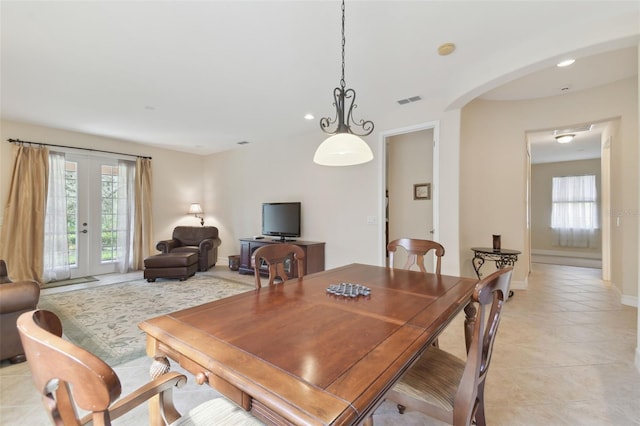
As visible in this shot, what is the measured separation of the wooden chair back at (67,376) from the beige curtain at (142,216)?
5.91m

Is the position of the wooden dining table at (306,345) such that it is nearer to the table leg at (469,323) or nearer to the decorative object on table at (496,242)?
the table leg at (469,323)

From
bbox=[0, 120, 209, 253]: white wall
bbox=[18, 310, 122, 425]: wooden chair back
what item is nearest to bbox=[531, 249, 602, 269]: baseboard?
bbox=[18, 310, 122, 425]: wooden chair back

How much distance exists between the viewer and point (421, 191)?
4281 mm

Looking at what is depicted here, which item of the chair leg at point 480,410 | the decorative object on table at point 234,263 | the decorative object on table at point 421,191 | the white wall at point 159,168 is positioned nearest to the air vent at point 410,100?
the decorative object on table at point 421,191

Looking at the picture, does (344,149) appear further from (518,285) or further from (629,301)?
(629,301)

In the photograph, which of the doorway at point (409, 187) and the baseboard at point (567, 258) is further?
the baseboard at point (567, 258)

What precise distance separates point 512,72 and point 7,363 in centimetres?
Result: 504

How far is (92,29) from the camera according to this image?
225cm

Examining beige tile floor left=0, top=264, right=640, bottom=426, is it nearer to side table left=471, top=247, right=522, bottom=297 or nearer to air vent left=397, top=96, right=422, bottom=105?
side table left=471, top=247, right=522, bottom=297

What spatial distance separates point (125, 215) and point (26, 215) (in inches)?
55.7

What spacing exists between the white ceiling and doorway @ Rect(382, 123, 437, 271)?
69cm

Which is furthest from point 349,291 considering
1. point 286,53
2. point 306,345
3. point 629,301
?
point 629,301

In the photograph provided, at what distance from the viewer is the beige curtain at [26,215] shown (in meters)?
4.36

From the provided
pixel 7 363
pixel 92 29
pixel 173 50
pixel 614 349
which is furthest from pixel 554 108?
pixel 7 363
